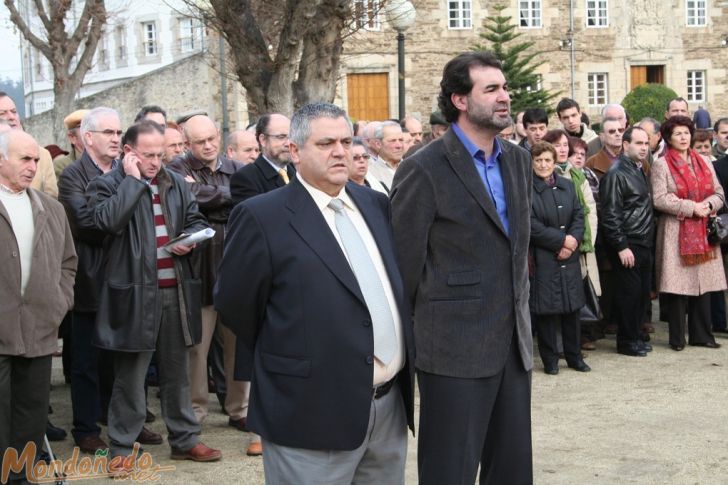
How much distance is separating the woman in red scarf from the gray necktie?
6.70m

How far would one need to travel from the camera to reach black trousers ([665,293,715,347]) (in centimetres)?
1047

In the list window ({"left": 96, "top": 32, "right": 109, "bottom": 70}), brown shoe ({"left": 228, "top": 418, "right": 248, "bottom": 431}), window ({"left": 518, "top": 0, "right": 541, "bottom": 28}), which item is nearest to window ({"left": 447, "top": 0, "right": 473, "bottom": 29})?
window ({"left": 518, "top": 0, "right": 541, "bottom": 28})

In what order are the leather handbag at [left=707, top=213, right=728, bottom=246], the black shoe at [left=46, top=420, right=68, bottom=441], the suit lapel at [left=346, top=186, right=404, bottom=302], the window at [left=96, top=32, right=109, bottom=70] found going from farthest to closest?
the window at [left=96, top=32, right=109, bottom=70]
the leather handbag at [left=707, top=213, right=728, bottom=246]
the black shoe at [left=46, top=420, right=68, bottom=441]
the suit lapel at [left=346, top=186, right=404, bottom=302]

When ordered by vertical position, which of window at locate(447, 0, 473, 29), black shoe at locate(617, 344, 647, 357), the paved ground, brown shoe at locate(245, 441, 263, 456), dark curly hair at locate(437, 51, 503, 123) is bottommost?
the paved ground

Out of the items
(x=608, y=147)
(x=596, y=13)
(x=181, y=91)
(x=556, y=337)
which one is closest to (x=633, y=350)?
(x=556, y=337)

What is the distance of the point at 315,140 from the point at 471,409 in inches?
55.2

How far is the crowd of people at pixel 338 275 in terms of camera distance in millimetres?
4121

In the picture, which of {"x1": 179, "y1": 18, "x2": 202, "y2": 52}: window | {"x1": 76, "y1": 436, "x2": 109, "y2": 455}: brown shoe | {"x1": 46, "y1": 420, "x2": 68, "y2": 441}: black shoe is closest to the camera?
{"x1": 76, "y1": 436, "x2": 109, "y2": 455}: brown shoe

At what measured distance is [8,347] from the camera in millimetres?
5852

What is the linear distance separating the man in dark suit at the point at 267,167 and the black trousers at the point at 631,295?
4304mm

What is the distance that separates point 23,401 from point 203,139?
2.50 metres

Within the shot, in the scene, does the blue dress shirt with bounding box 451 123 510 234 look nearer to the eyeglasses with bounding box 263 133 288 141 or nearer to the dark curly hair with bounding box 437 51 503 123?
the dark curly hair with bounding box 437 51 503 123

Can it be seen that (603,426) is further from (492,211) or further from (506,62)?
(506,62)

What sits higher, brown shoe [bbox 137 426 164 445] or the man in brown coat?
the man in brown coat
